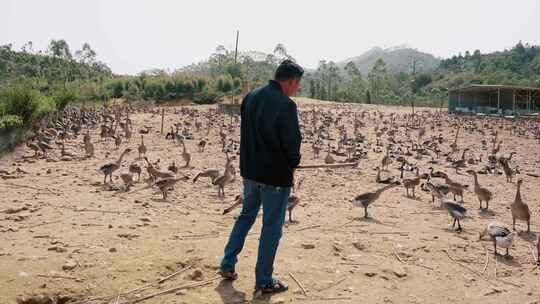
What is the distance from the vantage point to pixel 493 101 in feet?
179

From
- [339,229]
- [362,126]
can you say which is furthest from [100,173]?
[362,126]

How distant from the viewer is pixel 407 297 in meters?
5.89

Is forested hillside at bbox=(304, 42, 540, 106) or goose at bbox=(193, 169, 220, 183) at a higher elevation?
forested hillside at bbox=(304, 42, 540, 106)

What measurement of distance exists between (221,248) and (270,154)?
2.34 meters

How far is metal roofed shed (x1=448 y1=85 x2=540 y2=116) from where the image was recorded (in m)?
49.2

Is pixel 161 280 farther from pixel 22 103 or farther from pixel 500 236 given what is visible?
pixel 22 103

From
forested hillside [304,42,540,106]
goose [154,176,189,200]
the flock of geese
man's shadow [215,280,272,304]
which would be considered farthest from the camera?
forested hillside [304,42,540,106]

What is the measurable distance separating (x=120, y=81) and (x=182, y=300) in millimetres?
63787

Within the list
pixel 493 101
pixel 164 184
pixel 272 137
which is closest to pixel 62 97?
pixel 164 184

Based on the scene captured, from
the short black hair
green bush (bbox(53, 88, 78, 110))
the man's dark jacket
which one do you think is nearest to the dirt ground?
the man's dark jacket

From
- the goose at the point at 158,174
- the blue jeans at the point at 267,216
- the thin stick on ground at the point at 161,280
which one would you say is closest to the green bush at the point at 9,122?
the goose at the point at 158,174

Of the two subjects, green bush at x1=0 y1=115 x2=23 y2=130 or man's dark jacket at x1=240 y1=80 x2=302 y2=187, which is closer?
man's dark jacket at x1=240 y1=80 x2=302 y2=187

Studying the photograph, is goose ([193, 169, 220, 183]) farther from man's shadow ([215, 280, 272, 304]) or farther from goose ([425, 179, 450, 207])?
man's shadow ([215, 280, 272, 304])

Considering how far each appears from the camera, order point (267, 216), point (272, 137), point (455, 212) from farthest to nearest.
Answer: point (455, 212), point (267, 216), point (272, 137)
